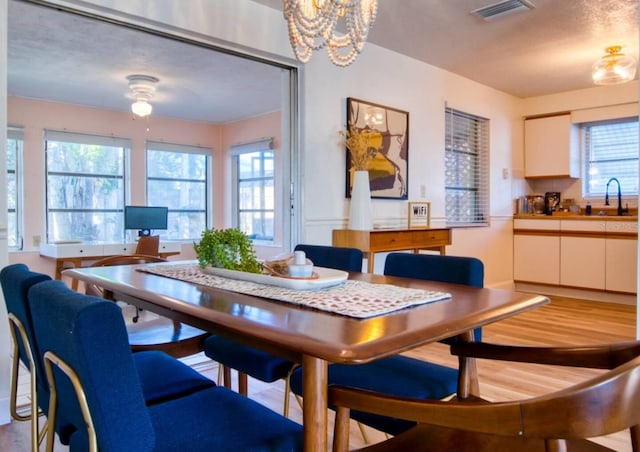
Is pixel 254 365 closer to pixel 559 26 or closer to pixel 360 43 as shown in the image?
pixel 360 43

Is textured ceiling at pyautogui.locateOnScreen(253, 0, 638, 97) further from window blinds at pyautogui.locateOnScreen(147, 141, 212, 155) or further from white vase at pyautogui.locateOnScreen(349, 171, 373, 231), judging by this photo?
window blinds at pyautogui.locateOnScreen(147, 141, 212, 155)

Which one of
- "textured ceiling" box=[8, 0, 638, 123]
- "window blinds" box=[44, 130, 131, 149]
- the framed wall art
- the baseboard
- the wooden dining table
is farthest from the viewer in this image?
"window blinds" box=[44, 130, 131, 149]

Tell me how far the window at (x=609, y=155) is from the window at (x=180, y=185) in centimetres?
482

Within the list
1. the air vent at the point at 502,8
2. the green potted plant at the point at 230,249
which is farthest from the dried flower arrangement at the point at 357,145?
the green potted plant at the point at 230,249

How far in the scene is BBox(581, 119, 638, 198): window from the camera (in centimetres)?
508

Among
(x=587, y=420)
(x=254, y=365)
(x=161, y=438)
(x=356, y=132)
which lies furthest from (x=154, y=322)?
(x=356, y=132)

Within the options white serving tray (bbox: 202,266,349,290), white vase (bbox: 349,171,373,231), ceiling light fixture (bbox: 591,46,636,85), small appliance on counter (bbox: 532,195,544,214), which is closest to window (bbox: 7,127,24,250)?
white vase (bbox: 349,171,373,231)

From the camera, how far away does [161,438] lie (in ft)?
3.31

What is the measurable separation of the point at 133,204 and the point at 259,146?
1763 millimetres

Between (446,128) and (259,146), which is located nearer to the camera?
(446,128)

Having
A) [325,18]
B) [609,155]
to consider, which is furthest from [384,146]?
[609,155]

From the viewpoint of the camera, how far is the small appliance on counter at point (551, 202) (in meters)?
5.58

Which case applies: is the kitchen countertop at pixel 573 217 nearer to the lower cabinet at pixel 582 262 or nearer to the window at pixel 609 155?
the lower cabinet at pixel 582 262

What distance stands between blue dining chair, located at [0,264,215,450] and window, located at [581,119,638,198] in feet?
17.5
